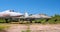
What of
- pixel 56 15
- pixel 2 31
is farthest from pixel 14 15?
pixel 2 31

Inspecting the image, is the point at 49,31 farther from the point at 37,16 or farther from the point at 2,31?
the point at 37,16

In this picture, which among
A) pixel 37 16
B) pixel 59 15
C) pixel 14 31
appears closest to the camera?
pixel 14 31

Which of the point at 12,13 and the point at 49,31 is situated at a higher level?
the point at 12,13

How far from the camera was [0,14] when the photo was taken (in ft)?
63.9

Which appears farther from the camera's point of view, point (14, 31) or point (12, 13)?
point (12, 13)

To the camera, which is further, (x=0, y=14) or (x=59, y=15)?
(x=0, y=14)

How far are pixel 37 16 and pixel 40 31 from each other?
12.3m

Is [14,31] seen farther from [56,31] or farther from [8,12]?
[8,12]

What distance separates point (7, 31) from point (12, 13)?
12505 millimetres

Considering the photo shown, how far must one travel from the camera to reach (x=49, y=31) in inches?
246

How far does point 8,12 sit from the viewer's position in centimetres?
1894

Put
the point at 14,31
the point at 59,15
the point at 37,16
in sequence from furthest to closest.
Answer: the point at 37,16
the point at 59,15
the point at 14,31

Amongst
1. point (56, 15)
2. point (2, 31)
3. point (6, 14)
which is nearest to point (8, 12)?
point (6, 14)

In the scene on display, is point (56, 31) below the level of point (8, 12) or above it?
below
